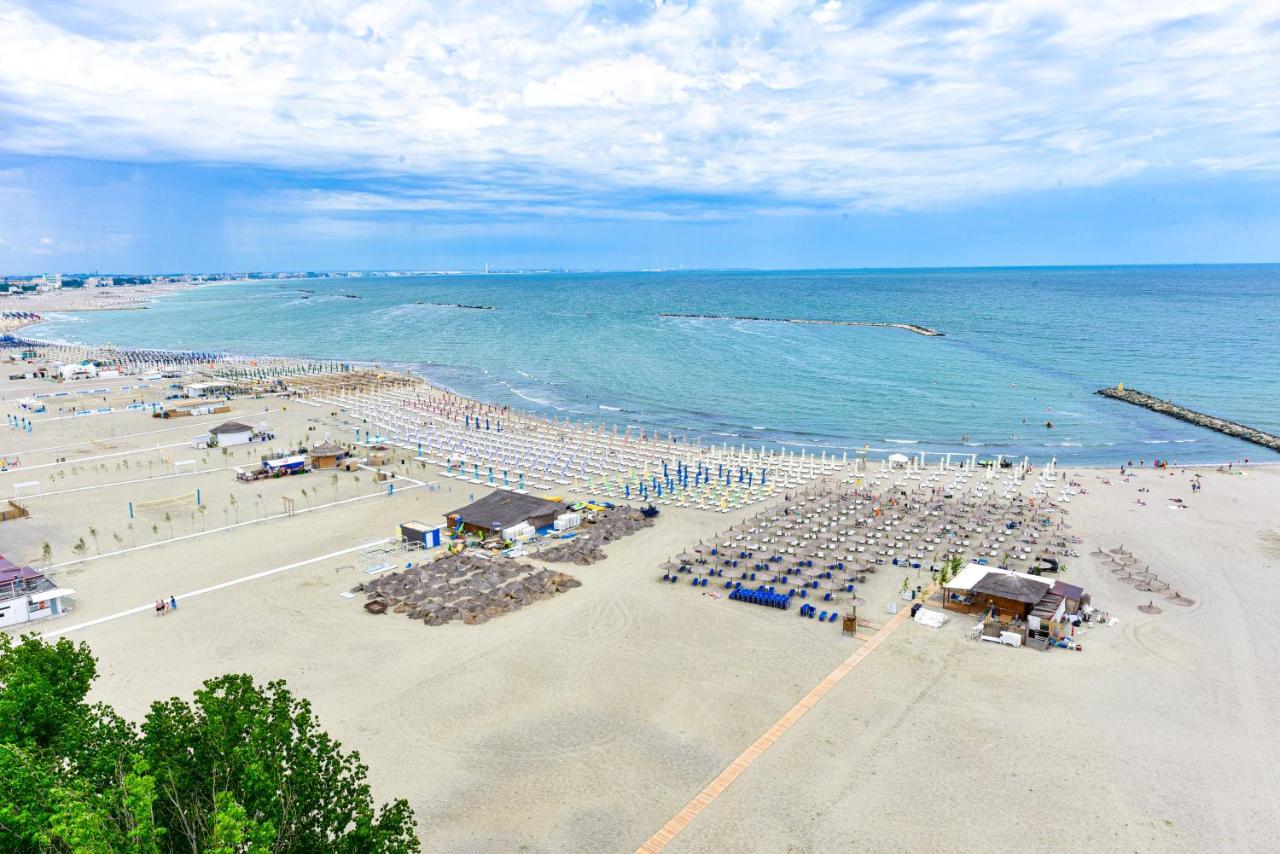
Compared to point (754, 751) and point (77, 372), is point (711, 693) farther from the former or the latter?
point (77, 372)

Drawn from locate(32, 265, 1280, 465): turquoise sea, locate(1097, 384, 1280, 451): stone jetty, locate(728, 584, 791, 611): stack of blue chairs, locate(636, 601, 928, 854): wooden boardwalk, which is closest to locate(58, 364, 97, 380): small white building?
locate(32, 265, 1280, 465): turquoise sea

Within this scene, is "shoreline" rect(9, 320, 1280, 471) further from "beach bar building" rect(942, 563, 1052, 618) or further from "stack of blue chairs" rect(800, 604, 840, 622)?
"stack of blue chairs" rect(800, 604, 840, 622)

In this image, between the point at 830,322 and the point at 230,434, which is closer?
the point at 230,434

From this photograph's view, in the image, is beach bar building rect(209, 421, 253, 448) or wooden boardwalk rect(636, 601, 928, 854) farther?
beach bar building rect(209, 421, 253, 448)

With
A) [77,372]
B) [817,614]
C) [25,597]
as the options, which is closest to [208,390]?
[77,372]

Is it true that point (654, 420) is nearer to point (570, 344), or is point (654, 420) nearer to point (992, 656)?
point (992, 656)

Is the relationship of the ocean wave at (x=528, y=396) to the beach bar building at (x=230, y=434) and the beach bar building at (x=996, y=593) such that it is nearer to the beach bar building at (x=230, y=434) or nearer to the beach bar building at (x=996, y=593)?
the beach bar building at (x=230, y=434)

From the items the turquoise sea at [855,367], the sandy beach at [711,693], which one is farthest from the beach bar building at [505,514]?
the turquoise sea at [855,367]
